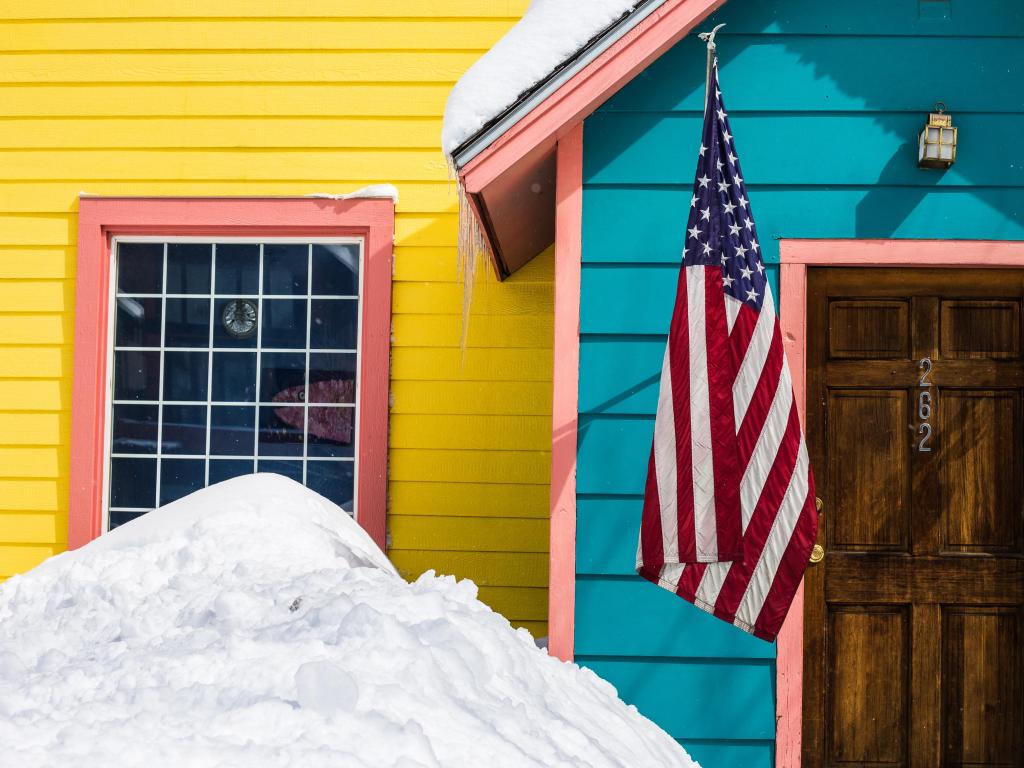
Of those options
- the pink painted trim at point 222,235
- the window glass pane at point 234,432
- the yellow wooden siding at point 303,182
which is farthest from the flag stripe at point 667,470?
the window glass pane at point 234,432

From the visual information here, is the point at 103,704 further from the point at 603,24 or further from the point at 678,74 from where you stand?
the point at 678,74

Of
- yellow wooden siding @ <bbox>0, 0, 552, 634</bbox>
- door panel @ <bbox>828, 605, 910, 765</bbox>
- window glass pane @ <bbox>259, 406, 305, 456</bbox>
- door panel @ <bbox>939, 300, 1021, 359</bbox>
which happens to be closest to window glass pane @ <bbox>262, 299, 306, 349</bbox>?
window glass pane @ <bbox>259, 406, 305, 456</bbox>

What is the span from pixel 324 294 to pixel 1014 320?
3349 millimetres

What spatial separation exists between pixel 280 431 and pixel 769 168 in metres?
2.92

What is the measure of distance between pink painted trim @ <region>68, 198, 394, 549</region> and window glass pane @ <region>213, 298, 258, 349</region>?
39 centimetres

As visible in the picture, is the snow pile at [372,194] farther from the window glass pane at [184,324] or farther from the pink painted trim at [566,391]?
the pink painted trim at [566,391]

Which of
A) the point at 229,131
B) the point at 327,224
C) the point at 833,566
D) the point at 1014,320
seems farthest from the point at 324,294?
the point at 1014,320

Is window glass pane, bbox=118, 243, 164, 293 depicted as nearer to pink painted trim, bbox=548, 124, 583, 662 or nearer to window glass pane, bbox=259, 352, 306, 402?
window glass pane, bbox=259, 352, 306, 402

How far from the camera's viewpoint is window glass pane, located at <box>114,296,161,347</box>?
502 cm

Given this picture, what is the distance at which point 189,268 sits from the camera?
500 centimetres

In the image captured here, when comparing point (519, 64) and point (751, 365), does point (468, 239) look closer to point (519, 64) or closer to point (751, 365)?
point (519, 64)

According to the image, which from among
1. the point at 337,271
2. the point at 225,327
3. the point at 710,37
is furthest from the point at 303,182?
the point at 710,37

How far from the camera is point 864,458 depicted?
3.56m

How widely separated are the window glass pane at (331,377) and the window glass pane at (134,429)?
0.90m
